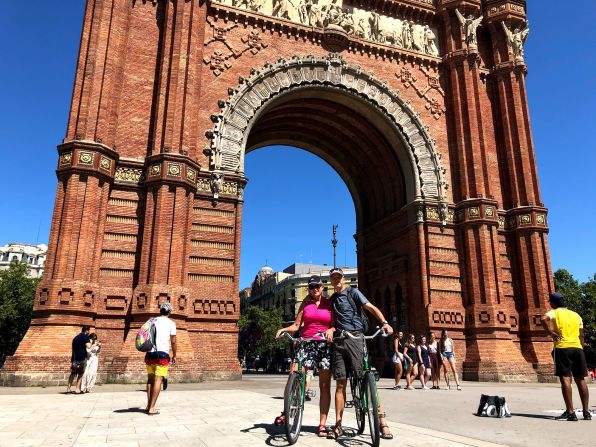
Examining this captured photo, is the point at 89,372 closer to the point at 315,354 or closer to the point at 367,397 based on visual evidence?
the point at 315,354

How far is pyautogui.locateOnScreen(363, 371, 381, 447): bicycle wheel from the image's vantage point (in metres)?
4.70

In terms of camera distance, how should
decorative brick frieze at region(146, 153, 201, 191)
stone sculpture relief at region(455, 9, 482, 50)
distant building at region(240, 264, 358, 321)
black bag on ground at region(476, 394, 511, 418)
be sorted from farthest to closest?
distant building at region(240, 264, 358, 321) < stone sculpture relief at region(455, 9, 482, 50) < decorative brick frieze at region(146, 153, 201, 191) < black bag on ground at region(476, 394, 511, 418)

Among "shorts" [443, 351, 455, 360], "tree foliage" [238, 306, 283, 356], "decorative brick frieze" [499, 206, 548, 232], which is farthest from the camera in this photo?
"tree foliage" [238, 306, 283, 356]

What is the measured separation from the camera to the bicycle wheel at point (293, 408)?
4.95 metres

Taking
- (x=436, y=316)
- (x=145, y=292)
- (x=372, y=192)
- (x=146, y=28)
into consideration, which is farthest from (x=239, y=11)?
(x=436, y=316)

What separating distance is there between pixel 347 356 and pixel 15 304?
149 feet

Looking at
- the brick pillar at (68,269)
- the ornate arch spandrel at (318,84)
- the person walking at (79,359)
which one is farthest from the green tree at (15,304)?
the person walking at (79,359)

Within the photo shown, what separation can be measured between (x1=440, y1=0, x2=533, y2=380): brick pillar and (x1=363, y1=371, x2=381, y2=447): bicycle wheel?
15.7m

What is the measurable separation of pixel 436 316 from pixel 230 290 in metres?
9.33

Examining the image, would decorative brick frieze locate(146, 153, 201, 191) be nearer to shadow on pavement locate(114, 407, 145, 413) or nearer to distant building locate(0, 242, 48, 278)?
shadow on pavement locate(114, 407, 145, 413)

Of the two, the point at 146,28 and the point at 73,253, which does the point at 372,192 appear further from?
the point at 73,253

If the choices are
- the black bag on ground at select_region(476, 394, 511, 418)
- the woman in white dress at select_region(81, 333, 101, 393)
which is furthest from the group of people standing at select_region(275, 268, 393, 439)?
the woman in white dress at select_region(81, 333, 101, 393)

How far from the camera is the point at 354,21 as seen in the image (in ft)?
77.5

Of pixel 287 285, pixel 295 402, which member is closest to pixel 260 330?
pixel 287 285
